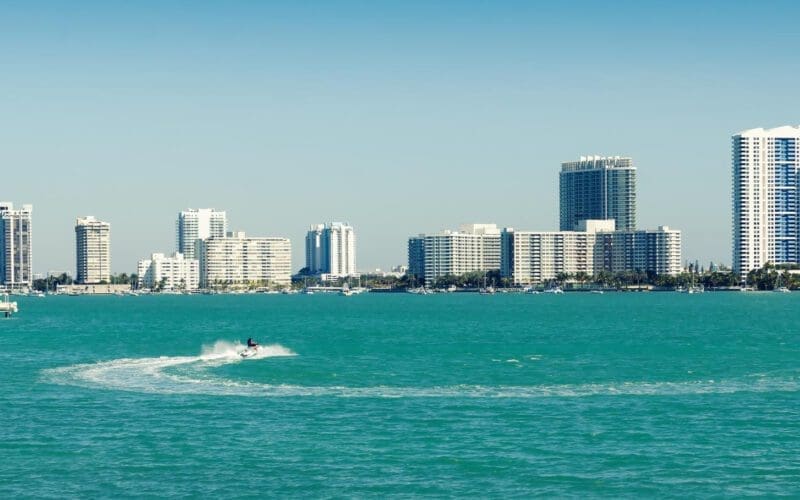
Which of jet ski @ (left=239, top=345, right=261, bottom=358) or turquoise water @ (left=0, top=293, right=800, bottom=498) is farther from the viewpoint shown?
jet ski @ (left=239, top=345, right=261, bottom=358)

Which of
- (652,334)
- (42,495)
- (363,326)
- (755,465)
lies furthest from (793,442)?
(363,326)

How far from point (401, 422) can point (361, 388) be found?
14919mm

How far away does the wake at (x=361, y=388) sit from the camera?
66.2 meters

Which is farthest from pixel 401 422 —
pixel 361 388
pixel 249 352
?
pixel 249 352

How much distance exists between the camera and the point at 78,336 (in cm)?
13075

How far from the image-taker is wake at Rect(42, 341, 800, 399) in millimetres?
66250

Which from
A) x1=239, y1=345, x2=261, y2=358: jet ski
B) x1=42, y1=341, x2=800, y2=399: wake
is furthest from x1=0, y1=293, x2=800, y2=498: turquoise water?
x1=239, y1=345, x2=261, y2=358: jet ski

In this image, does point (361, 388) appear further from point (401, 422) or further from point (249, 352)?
point (249, 352)

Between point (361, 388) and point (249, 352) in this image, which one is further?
point (249, 352)

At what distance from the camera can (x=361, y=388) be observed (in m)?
69.9

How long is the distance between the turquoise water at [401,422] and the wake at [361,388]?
0.68 feet

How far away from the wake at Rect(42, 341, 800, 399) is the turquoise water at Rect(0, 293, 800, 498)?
8.2 inches

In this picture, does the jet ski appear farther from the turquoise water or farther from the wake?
the wake

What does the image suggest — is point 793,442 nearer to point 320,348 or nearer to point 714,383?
point 714,383
